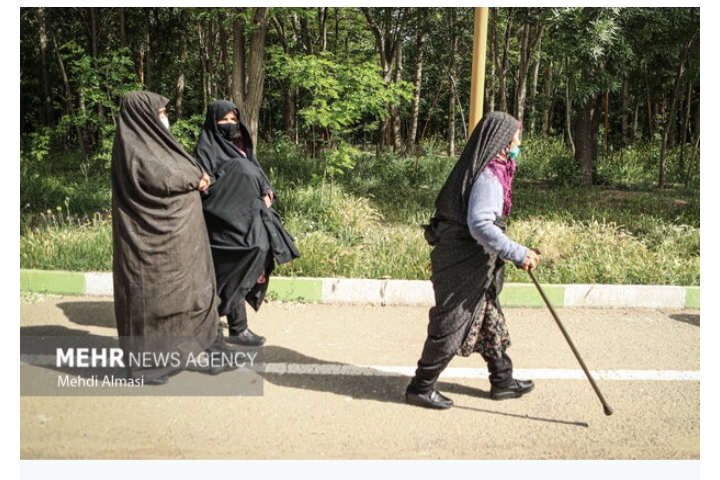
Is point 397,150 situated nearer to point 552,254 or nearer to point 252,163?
point 552,254

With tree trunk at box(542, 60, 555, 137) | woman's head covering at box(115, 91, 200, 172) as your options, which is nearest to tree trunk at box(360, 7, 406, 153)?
tree trunk at box(542, 60, 555, 137)

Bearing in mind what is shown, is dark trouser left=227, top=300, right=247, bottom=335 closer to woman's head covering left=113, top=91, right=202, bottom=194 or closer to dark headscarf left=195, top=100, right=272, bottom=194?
dark headscarf left=195, top=100, right=272, bottom=194

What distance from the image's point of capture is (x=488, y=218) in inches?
140

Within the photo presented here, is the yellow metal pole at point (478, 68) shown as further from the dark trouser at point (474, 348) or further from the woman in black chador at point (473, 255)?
the dark trouser at point (474, 348)

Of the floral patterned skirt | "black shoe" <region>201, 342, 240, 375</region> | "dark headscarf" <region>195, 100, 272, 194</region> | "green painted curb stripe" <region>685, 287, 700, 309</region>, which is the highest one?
"dark headscarf" <region>195, 100, 272, 194</region>

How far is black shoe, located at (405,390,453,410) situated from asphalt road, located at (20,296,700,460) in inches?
2.2

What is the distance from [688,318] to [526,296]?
152cm

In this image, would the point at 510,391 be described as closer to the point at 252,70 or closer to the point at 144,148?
the point at 144,148

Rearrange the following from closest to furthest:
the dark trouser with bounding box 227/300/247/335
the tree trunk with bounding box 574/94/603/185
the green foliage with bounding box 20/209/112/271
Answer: the dark trouser with bounding box 227/300/247/335, the green foliage with bounding box 20/209/112/271, the tree trunk with bounding box 574/94/603/185

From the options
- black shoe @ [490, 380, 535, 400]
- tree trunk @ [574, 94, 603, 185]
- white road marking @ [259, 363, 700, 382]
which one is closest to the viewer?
black shoe @ [490, 380, 535, 400]

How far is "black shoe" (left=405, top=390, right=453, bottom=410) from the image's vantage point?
3961 mm

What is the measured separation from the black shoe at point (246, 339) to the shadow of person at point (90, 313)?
3.95ft

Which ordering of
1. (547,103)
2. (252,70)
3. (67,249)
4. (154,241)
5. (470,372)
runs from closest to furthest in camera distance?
(154,241) → (470,372) → (67,249) → (252,70) → (547,103)

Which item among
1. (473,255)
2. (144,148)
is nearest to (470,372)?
(473,255)
